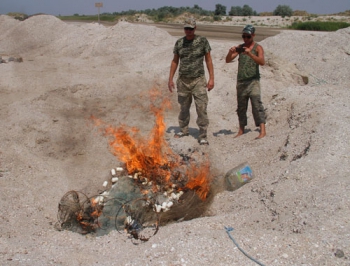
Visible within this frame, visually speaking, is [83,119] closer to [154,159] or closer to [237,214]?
[154,159]

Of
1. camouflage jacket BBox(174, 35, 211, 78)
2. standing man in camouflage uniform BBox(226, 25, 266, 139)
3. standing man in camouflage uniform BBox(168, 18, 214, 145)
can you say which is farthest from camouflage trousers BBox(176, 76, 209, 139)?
standing man in camouflage uniform BBox(226, 25, 266, 139)

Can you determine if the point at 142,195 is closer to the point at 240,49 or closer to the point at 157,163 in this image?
the point at 157,163

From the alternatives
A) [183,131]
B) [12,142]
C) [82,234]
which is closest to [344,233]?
[82,234]

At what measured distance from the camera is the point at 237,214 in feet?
15.9

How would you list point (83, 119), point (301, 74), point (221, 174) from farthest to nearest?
1. point (301, 74)
2. point (83, 119)
3. point (221, 174)

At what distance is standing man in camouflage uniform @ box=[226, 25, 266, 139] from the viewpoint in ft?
21.4

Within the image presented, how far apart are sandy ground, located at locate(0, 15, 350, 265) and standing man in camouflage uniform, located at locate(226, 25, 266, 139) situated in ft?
1.85

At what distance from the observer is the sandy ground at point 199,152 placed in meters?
4.07

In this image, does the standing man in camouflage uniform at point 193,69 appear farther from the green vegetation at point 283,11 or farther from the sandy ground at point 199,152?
the green vegetation at point 283,11

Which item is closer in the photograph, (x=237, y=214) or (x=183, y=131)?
(x=237, y=214)

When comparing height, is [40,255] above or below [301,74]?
below

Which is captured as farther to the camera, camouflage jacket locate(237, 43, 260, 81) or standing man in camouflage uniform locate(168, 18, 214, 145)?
camouflage jacket locate(237, 43, 260, 81)

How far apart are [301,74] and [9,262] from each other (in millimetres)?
9127

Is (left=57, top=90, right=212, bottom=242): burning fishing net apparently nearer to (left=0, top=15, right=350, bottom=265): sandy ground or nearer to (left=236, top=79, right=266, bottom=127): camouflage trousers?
(left=0, top=15, right=350, bottom=265): sandy ground
